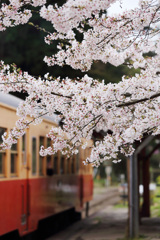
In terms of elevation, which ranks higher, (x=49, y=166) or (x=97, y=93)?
(x=97, y=93)

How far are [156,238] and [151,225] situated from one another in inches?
141

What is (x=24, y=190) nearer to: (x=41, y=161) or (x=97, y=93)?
(x=41, y=161)

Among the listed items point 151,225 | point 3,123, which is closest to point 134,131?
point 3,123

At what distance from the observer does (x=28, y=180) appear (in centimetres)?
1161

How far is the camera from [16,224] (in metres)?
10.7

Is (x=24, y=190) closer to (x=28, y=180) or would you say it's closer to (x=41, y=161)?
(x=28, y=180)

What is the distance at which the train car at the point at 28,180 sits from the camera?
33.3 ft

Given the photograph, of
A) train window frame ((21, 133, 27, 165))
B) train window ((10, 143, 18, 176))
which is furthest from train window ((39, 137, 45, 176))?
train window ((10, 143, 18, 176))

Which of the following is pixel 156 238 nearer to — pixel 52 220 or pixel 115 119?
pixel 52 220

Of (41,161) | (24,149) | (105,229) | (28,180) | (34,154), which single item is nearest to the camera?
(24,149)

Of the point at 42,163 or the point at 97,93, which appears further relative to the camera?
the point at 42,163

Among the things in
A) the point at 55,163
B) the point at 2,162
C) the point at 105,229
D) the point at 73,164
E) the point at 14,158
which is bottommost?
the point at 105,229

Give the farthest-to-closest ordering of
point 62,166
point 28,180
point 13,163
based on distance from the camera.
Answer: point 62,166 < point 28,180 < point 13,163

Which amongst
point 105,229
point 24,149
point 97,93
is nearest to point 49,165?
point 24,149
